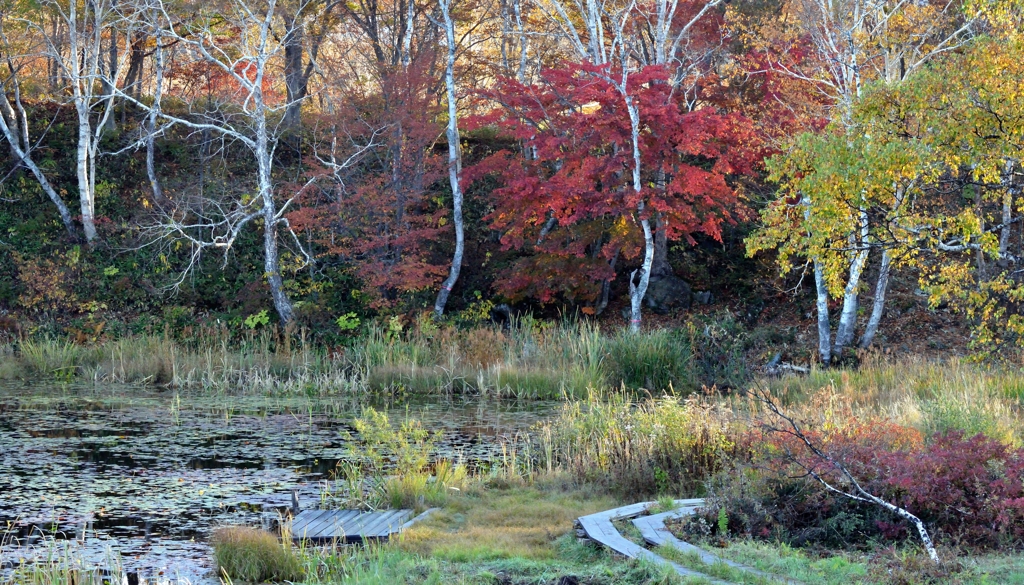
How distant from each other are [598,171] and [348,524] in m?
11.0

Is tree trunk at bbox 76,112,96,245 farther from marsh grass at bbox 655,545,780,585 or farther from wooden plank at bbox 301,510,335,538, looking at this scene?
marsh grass at bbox 655,545,780,585

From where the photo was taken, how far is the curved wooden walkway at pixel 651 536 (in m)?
5.52

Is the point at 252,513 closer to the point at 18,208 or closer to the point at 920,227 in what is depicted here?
the point at 920,227

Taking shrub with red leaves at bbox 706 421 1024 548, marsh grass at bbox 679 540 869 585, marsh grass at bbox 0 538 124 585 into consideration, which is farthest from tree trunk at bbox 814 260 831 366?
marsh grass at bbox 0 538 124 585

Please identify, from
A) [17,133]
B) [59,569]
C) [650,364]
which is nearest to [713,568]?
[59,569]

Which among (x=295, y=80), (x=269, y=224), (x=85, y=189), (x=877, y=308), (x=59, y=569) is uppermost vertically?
(x=295, y=80)

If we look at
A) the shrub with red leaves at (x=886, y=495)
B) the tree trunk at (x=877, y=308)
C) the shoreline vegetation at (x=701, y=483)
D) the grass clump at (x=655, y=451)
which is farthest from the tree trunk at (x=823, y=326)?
the shrub with red leaves at (x=886, y=495)

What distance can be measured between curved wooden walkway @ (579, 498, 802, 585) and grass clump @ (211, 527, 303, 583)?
1930 millimetres

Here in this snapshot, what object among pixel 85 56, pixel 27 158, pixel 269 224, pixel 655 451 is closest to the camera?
pixel 655 451

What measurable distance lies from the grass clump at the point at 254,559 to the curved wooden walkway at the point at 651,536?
193 cm

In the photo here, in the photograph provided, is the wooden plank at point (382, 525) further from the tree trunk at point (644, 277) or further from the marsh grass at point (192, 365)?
the tree trunk at point (644, 277)

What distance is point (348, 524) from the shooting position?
7.57 m

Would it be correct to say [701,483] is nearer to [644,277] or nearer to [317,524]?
[317,524]

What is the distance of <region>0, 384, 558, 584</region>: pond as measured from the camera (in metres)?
7.38
